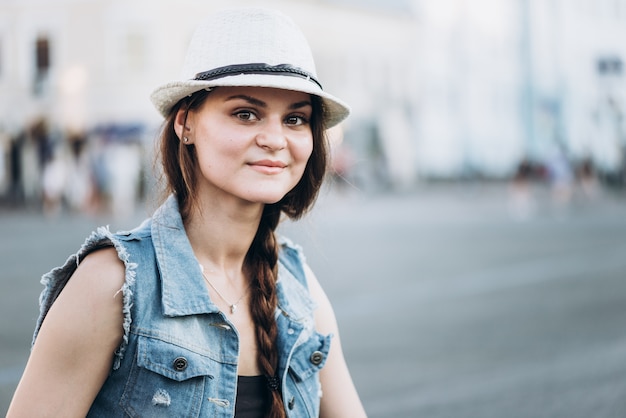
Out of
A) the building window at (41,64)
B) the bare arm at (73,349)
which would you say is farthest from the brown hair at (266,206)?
the building window at (41,64)

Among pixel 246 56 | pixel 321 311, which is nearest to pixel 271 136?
pixel 246 56

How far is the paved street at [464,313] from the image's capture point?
19.0 ft

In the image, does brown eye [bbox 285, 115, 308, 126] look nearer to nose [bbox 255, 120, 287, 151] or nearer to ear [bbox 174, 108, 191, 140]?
nose [bbox 255, 120, 287, 151]

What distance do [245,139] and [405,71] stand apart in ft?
159

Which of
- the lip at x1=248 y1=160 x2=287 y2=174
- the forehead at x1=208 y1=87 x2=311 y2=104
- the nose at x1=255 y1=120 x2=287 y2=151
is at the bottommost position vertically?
the lip at x1=248 y1=160 x2=287 y2=174

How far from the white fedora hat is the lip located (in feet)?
0.61

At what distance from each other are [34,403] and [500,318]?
7063 mm

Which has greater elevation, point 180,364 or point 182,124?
point 182,124

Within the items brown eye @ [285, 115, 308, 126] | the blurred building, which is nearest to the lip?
brown eye @ [285, 115, 308, 126]

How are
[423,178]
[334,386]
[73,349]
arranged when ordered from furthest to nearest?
[423,178] → [334,386] → [73,349]

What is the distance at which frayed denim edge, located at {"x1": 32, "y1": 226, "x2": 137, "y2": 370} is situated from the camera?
1939 mm

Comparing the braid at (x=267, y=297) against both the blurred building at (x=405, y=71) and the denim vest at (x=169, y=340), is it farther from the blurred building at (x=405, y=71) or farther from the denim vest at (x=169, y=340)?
the blurred building at (x=405, y=71)

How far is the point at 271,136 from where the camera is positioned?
216cm

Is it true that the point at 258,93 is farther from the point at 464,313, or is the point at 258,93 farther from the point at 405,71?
the point at 405,71
